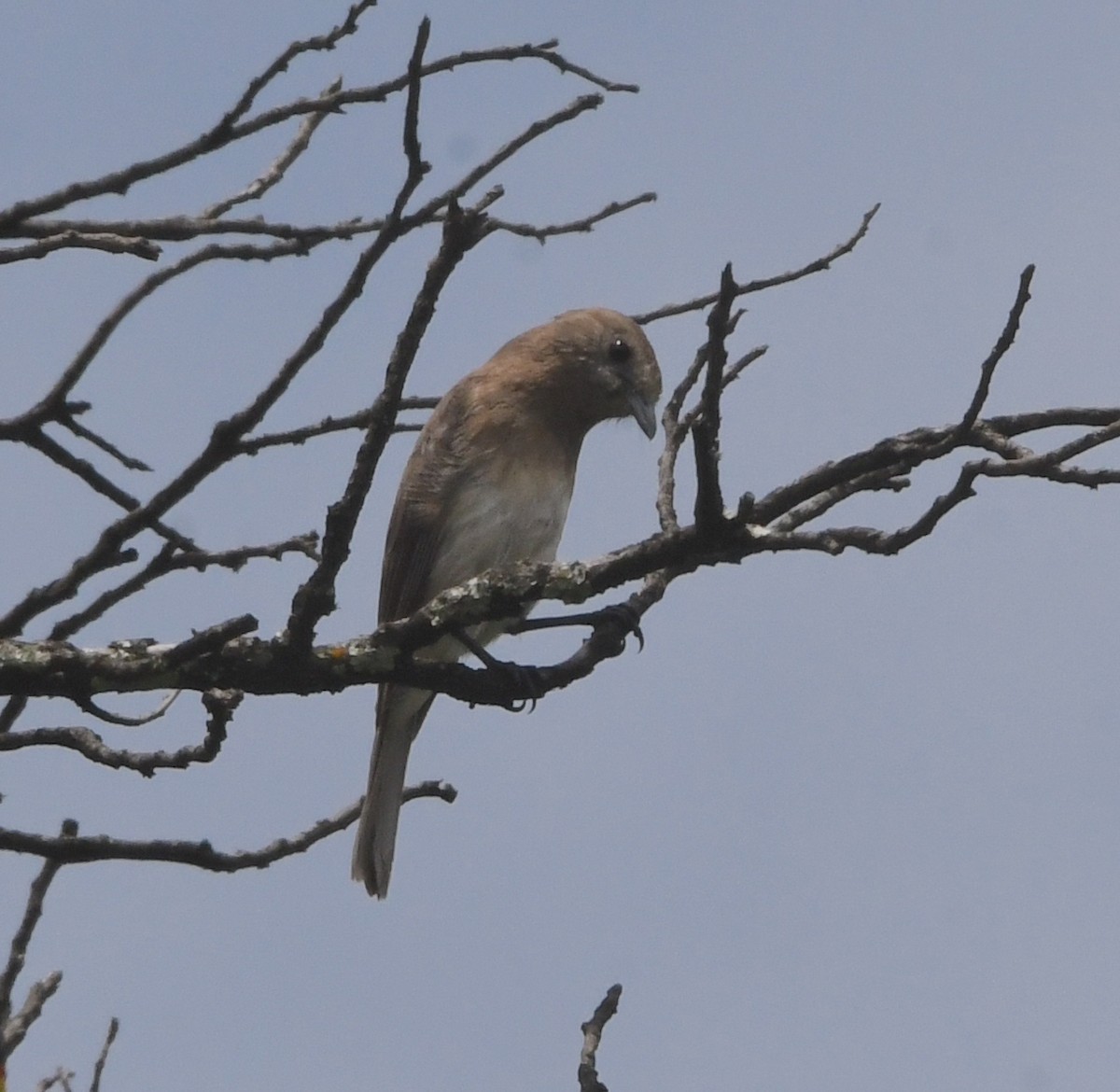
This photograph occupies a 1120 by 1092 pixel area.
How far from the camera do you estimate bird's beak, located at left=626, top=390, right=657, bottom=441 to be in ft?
22.9

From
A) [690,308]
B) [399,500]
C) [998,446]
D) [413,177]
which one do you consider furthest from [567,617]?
[413,177]

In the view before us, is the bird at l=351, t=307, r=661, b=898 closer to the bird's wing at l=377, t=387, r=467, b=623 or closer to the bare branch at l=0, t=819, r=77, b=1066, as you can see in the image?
the bird's wing at l=377, t=387, r=467, b=623

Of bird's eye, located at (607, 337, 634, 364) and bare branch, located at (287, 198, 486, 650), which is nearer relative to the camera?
bare branch, located at (287, 198, 486, 650)

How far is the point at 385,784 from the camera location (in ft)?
22.9

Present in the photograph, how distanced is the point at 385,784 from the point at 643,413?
183 centimetres

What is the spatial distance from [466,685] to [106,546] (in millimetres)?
882

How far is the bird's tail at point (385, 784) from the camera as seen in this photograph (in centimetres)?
682

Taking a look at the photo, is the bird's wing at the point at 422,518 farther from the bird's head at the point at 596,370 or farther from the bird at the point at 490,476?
the bird's head at the point at 596,370

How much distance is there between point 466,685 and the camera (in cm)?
405

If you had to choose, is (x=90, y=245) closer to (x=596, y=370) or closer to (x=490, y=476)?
(x=490, y=476)

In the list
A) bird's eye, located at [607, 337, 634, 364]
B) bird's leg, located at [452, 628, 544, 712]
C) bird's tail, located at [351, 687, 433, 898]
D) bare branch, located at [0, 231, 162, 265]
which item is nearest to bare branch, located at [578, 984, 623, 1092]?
bird's leg, located at [452, 628, 544, 712]

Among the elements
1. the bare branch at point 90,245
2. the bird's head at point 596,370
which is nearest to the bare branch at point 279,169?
the bare branch at point 90,245

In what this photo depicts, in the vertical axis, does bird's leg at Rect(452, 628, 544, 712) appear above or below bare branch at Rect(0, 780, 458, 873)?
above

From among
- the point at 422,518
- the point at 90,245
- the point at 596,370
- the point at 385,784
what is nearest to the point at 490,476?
the point at 422,518
